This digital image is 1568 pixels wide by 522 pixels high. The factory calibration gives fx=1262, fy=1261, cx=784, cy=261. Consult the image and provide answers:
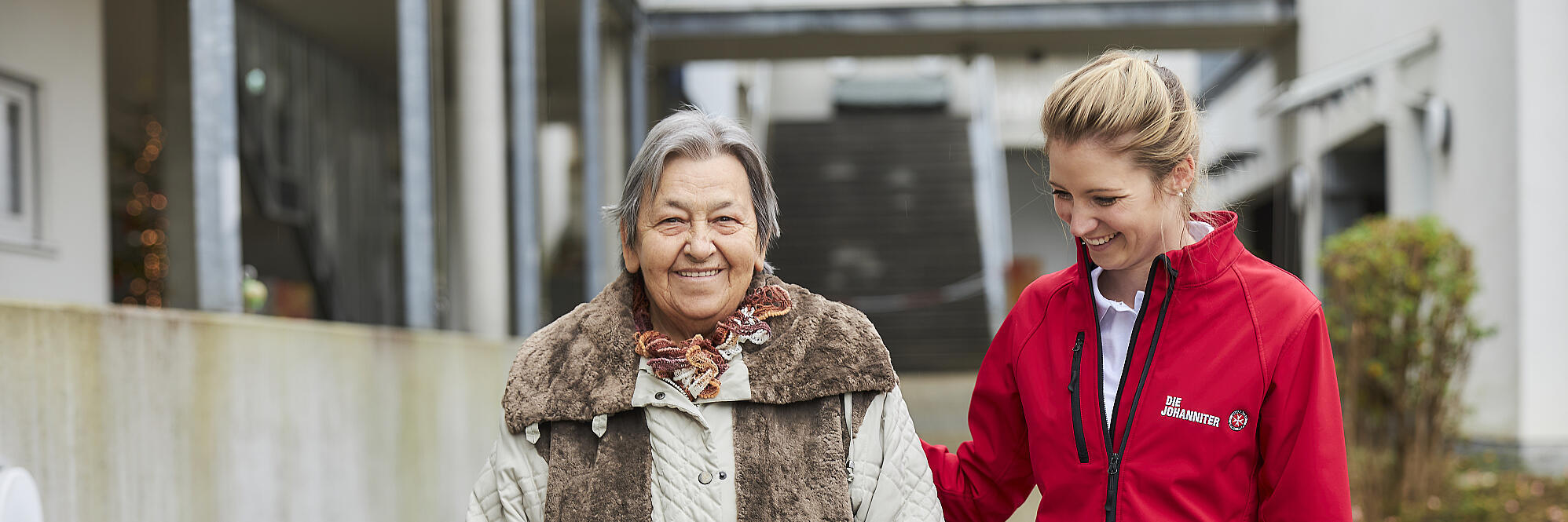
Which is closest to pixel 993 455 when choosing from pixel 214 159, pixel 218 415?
pixel 218 415

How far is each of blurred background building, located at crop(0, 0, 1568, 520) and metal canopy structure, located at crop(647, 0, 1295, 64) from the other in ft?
0.10

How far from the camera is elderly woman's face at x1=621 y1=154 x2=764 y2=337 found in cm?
184

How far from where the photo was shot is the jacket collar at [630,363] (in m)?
1.84

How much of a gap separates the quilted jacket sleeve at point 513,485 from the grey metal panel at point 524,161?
491 centimetres

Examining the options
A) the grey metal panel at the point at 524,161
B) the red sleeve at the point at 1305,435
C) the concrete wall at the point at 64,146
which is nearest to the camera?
the red sleeve at the point at 1305,435

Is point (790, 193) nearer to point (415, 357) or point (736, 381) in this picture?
point (415, 357)

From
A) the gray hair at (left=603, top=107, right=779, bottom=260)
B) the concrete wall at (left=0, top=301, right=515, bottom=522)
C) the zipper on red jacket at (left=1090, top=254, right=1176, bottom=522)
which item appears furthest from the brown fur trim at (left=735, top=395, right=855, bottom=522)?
the concrete wall at (left=0, top=301, right=515, bottom=522)

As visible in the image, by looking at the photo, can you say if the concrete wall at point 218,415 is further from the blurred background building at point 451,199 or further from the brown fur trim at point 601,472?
the brown fur trim at point 601,472

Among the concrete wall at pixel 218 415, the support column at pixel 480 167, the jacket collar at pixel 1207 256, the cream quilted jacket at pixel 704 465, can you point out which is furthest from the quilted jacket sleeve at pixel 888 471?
the support column at pixel 480 167

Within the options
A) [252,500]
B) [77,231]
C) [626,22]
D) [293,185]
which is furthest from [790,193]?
[252,500]

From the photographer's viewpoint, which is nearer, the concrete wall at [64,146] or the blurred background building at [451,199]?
the blurred background building at [451,199]

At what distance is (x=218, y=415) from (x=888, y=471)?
2.10 meters

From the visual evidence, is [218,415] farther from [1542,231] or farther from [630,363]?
[1542,231]

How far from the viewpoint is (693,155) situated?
185 cm
